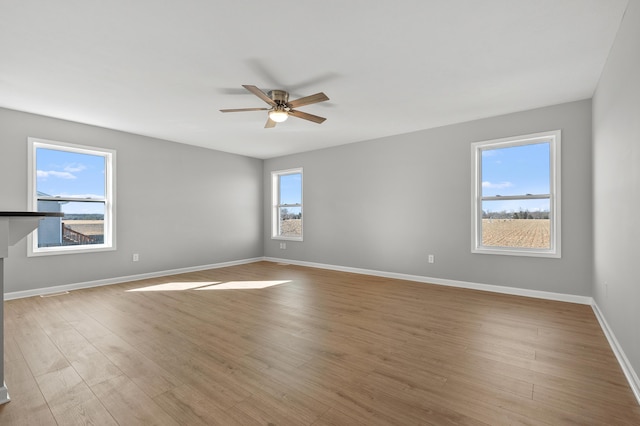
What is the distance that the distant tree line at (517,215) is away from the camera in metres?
4.18

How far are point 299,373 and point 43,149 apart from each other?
16.0 feet

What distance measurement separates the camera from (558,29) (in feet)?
7.82

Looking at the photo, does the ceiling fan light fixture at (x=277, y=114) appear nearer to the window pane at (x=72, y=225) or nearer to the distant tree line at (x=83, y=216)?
the window pane at (x=72, y=225)

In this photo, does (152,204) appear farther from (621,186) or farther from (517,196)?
(621,186)

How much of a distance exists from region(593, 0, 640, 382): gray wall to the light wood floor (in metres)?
0.36

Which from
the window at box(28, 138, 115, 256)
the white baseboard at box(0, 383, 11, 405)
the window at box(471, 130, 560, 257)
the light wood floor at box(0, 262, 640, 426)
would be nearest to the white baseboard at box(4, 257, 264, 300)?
the light wood floor at box(0, 262, 640, 426)

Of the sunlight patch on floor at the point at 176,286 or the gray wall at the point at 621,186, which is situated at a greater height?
the gray wall at the point at 621,186

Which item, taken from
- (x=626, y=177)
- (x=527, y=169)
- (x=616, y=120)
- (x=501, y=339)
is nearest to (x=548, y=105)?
(x=527, y=169)

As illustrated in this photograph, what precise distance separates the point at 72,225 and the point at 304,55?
14.5 ft

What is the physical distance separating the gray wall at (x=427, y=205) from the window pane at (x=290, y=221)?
0.82ft

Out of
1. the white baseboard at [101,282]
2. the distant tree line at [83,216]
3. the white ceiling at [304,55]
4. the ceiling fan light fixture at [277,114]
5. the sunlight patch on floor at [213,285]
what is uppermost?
the white ceiling at [304,55]

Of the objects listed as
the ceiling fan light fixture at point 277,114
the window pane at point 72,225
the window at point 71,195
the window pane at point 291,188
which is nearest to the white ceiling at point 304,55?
the ceiling fan light fixture at point 277,114

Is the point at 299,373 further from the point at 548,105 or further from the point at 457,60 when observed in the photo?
the point at 548,105

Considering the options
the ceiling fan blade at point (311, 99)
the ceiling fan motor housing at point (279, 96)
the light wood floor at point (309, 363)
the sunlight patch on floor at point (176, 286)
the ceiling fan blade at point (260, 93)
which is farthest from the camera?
the sunlight patch on floor at point (176, 286)
